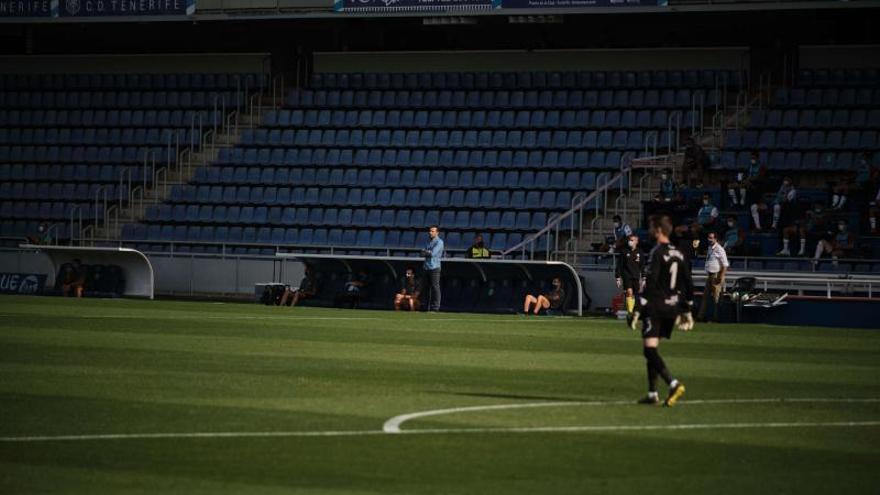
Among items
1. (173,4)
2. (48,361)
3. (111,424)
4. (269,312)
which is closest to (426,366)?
(48,361)

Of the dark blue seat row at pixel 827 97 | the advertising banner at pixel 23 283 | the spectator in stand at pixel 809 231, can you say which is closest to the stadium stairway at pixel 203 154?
the advertising banner at pixel 23 283

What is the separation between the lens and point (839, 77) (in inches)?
1801

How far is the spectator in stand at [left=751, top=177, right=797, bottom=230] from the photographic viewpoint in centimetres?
3975

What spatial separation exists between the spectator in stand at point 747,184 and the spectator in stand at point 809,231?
5.98 ft

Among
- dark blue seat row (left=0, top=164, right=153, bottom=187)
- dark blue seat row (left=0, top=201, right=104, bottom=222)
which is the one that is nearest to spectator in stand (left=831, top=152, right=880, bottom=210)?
dark blue seat row (left=0, top=164, right=153, bottom=187)

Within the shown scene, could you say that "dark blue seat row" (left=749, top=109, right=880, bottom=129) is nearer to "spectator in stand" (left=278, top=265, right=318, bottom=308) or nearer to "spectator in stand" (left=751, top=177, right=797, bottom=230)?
"spectator in stand" (left=751, top=177, right=797, bottom=230)

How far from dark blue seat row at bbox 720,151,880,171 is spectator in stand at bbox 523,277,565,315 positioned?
6772mm

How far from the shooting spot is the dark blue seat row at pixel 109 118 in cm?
5231

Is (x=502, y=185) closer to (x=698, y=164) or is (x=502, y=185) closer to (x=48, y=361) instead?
(x=698, y=164)

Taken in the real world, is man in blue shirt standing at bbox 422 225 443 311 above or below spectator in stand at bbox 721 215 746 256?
below

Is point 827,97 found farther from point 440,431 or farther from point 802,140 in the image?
point 440,431

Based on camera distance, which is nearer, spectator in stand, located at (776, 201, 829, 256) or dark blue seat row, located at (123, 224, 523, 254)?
spectator in stand, located at (776, 201, 829, 256)

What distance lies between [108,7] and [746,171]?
21056 millimetres

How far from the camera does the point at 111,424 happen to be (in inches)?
584
